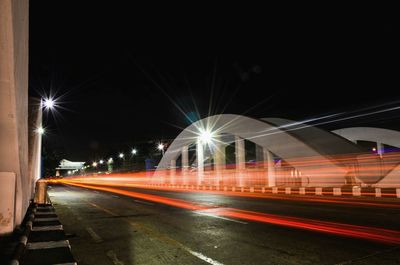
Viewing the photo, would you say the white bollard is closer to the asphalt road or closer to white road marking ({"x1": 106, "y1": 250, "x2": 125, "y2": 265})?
the asphalt road

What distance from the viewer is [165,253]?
6.66 meters

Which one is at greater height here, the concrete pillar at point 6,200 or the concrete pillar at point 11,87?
the concrete pillar at point 11,87

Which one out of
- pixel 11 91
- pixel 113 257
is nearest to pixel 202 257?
pixel 113 257

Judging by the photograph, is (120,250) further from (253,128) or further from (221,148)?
(221,148)

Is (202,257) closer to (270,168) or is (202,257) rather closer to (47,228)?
(47,228)

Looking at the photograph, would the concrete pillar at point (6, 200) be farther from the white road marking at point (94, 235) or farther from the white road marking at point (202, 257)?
the white road marking at point (202, 257)

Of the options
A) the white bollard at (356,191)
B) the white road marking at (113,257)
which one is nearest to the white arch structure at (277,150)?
the white bollard at (356,191)

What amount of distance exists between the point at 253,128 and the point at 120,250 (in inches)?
1320

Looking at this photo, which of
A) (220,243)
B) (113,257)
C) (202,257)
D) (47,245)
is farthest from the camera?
(220,243)

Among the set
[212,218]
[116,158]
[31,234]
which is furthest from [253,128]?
[116,158]

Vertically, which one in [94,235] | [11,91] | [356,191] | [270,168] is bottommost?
[94,235]

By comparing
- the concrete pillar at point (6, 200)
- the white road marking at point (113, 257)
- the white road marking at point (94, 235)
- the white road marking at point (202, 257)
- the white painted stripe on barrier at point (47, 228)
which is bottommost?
the white road marking at point (94, 235)

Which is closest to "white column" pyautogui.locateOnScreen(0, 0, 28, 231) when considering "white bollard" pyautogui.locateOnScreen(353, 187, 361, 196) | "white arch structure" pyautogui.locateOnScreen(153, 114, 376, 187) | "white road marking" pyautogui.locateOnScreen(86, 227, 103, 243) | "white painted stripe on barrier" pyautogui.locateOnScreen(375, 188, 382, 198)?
"white road marking" pyautogui.locateOnScreen(86, 227, 103, 243)

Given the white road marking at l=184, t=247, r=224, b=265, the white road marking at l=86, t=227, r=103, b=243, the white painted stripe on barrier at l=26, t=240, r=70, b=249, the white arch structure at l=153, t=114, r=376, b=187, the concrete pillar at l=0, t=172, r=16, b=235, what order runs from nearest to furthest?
the white road marking at l=184, t=247, r=224, b=265, the white painted stripe on barrier at l=26, t=240, r=70, b=249, the concrete pillar at l=0, t=172, r=16, b=235, the white road marking at l=86, t=227, r=103, b=243, the white arch structure at l=153, t=114, r=376, b=187
